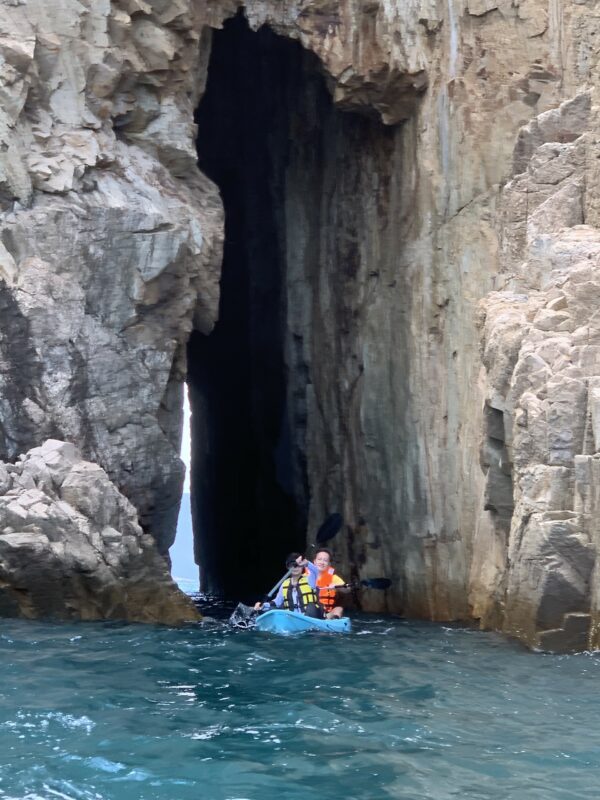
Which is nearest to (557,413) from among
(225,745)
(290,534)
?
(225,745)

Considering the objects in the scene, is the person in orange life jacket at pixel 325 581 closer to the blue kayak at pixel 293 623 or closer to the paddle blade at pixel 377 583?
the blue kayak at pixel 293 623

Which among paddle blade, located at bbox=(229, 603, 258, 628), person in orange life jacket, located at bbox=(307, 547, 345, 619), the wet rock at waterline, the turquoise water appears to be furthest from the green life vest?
the turquoise water

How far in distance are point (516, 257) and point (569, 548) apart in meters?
5.21

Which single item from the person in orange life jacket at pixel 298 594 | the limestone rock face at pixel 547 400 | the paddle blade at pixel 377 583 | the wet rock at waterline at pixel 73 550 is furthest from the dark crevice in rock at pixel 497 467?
the wet rock at waterline at pixel 73 550

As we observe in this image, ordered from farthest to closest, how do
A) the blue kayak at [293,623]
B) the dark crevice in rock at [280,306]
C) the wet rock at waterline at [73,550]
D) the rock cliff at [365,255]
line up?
1. the dark crevice in rock at [280,306]
2. the blue kayak at [293,623]
3. the rock cliff at [365,255]
4. the wet rock at waterline at [73,550]

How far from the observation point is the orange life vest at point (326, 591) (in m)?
16.9

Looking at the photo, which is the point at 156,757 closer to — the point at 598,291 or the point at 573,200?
the point at 598,291

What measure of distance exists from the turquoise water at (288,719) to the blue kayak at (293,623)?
4.21 ft

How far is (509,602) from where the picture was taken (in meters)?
13.7

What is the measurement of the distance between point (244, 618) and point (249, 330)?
439 inches

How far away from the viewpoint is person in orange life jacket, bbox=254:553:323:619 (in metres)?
16.5

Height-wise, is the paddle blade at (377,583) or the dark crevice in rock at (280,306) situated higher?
the dark crevice in rock at (280,306)

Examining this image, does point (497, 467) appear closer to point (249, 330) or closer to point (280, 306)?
point (280, 306)

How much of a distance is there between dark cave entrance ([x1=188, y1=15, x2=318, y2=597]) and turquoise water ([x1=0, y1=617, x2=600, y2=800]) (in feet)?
35.2
